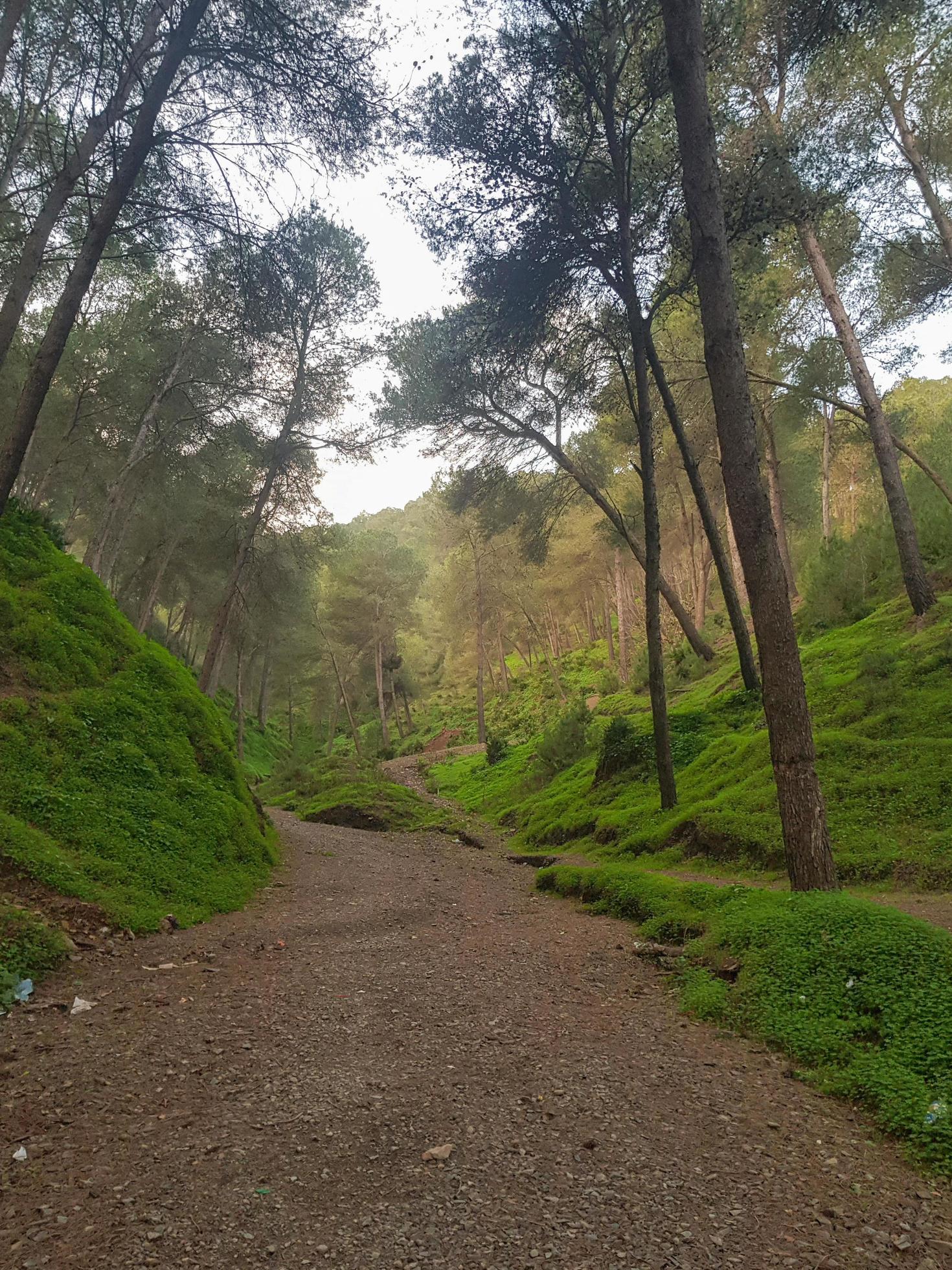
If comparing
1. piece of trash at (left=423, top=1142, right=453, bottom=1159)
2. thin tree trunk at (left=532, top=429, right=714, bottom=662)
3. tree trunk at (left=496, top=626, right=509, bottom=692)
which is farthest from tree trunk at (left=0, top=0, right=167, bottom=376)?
tree trunk at (left=496, top=626, right=509, bottom=692)

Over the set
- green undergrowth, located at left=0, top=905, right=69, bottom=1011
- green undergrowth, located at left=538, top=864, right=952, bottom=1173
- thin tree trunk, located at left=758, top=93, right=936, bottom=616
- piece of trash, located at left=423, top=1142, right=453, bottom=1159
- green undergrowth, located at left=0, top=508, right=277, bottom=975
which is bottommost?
green undergrowth, located at left=538, top=864, right=952, bottom=1173

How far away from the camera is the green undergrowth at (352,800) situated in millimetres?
14461

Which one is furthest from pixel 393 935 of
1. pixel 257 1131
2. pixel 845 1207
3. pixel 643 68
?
pixel 643 68

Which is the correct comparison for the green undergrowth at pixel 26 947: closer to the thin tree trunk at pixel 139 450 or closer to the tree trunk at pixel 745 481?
the tree trunk at pixel 745 481

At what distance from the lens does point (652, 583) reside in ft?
32.2

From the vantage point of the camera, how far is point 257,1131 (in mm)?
2551

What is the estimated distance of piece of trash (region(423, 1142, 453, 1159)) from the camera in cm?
241

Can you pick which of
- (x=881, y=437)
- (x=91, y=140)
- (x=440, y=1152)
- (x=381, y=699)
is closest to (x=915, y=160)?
(x=881, y=437)

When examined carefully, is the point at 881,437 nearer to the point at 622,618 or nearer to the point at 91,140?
the point at 91,140

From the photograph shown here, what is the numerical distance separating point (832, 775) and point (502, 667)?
3008cm

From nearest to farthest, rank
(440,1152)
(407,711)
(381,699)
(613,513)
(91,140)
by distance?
(440,1152) < (91,140) < (613,513) < (381,699) < (407,711)

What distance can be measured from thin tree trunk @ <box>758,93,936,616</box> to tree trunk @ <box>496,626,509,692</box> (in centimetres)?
2585

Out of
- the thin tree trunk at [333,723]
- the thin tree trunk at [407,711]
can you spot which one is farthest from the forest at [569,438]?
the thin tree trunk at [407,711]

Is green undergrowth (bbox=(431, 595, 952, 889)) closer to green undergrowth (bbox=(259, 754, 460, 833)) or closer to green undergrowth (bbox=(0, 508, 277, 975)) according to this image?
green undergrowth (bbox=(259, 754, 460, 833))
